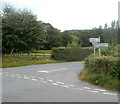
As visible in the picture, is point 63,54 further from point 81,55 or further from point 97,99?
point 97,99

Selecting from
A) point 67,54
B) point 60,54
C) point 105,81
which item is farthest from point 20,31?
point 105,81

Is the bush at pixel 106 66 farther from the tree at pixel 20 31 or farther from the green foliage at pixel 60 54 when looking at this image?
the green foliage at pixel 60 54

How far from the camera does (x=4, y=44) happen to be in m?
27.0

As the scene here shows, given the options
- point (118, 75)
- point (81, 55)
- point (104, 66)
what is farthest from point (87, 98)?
point (81, 55)

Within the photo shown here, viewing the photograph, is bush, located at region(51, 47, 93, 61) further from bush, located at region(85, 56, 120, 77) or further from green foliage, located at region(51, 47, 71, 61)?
bush, located at region(85, 56, 120, 77)

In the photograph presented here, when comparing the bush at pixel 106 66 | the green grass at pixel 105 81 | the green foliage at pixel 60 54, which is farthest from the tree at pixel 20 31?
the green grass at pixel 105 81

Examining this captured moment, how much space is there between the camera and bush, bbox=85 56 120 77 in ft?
30.0

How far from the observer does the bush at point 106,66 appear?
914 cm

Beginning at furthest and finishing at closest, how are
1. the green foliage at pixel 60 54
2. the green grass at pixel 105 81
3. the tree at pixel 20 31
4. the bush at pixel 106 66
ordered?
the green foliage at pixel 60 54 → the tree at pixel 20 31 → the bush at pixel 106 66 → the green grass at pixel 105 81

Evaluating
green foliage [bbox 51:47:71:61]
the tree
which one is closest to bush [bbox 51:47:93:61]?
green foliage [bbox 51:47:71:61]

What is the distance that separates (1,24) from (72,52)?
11.9 m

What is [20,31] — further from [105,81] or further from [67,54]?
[105,81]

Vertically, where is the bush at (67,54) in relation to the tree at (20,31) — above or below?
below

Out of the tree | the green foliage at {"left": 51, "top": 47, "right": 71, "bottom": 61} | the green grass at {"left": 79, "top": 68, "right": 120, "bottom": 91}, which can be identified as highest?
the tree
